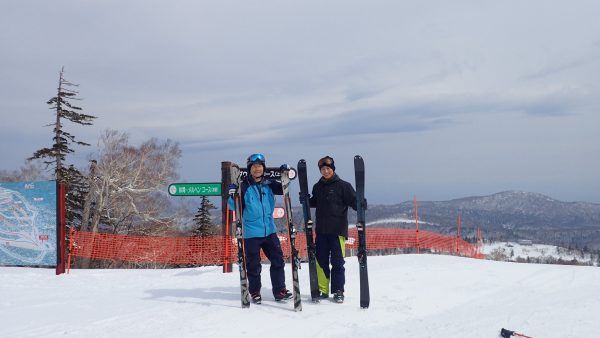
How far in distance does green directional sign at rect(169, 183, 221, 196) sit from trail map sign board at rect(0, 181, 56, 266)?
251cm

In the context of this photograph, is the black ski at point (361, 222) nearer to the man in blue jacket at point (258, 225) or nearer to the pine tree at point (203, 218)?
the man in blue jacket at point (258, 225)

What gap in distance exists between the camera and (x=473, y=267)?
34.1ft

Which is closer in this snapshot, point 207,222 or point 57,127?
point 57,127

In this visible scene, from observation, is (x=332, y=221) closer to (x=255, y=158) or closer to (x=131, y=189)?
(x=255, y=158)

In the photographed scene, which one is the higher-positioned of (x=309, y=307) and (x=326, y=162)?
(x=326, y=162)

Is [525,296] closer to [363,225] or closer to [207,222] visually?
[363,225]

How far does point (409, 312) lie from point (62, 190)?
300 inches

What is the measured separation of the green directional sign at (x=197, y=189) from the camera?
10820 millimetres

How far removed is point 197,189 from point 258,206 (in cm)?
499

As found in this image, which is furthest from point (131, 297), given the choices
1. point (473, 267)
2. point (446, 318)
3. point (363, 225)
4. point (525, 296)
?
point (473, 267)

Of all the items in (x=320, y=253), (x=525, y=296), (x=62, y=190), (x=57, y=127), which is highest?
(x=57, y=127)

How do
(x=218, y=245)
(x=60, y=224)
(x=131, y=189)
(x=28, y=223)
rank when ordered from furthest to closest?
(x=131, y=189) → (x=218, y=245) → (x=28, y=223) → (x=60, y=224)

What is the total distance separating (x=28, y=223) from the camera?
1021 centimetres

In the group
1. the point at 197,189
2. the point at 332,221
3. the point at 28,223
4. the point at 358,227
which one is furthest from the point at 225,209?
the point at 358,227
